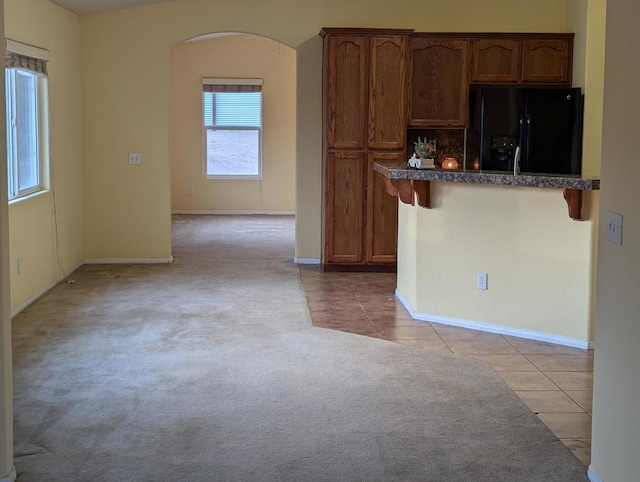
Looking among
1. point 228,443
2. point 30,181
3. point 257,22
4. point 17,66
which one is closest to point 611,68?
point 228,443

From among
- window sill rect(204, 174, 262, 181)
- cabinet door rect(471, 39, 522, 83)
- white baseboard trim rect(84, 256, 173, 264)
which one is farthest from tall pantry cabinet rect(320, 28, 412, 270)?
window sill rect(204, 174, 262, 181)

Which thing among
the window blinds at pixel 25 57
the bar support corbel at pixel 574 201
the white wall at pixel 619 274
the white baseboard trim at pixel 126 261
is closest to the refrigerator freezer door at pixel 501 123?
the bar support corbel at pixel 574 201

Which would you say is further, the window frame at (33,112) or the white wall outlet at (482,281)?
the window frame at (33,112)

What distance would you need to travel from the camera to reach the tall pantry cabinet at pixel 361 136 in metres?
7.75

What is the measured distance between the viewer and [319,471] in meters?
3.36

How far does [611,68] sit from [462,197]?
2.61 meters

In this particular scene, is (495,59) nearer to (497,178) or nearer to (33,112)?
(497,178)

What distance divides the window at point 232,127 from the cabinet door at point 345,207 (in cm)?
519

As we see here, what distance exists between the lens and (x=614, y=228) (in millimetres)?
3045

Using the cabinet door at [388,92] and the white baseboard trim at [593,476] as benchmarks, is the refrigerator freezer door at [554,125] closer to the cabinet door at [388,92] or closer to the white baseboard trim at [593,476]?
the cabinet door at [388,92]

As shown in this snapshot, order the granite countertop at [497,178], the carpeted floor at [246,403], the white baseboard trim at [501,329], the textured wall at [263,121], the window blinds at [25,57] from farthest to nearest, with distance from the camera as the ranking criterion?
the textured wall at [263,121] → the window blinds at [25,57] → the white baseboard trim at [501,329] → the granite countertop at [497,178] → the carpeted floor at [246,403]

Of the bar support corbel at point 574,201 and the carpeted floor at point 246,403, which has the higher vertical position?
the bar support corbel at point 574,201

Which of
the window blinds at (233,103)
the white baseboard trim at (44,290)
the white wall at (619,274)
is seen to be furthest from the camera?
the window blinds at (233,103)

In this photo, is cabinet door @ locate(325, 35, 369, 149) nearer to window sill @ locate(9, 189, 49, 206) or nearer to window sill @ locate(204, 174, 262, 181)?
window sill @ locate(9, 189, 49, 206)
